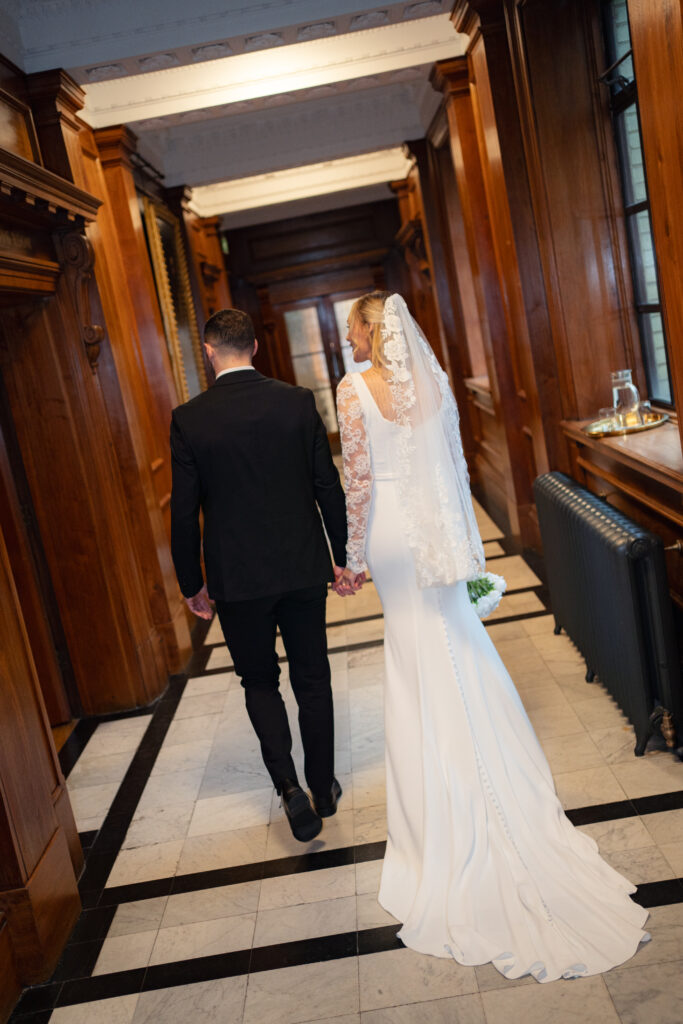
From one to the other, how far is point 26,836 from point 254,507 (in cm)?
121

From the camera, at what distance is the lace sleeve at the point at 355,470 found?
282 centimetres

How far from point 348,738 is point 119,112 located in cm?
391

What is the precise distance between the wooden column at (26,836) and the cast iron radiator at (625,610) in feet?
6.49

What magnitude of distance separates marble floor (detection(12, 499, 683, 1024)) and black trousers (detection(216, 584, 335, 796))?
0.31m

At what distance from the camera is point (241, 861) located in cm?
320

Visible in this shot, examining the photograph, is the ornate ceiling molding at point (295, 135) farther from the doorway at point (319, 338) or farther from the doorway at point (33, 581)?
the doorway at point (319, 338)

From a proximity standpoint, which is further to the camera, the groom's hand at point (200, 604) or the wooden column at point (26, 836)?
the groom's hand at point (200, 604)

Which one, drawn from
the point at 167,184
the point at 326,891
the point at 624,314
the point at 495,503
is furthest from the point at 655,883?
the point at 167,184

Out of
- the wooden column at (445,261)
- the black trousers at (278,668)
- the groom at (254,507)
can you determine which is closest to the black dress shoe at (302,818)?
the groom at (254,507)

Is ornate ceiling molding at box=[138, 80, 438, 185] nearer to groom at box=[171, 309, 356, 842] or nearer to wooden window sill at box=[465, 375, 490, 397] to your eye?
wooden window sill at box=[465, 375, 490, 397]

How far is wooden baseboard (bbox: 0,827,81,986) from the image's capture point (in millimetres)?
2732

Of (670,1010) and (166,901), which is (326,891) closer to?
(166,901)

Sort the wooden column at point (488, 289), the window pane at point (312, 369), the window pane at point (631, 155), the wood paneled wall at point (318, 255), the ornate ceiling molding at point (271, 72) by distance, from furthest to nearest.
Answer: the window pane at point (312, 369)
the wood paneled wall at point (318, 255)
the wooden column at point (488, 289)
the ornate ceiling molding at point (271, 72)
the window pane at point (631, 155)

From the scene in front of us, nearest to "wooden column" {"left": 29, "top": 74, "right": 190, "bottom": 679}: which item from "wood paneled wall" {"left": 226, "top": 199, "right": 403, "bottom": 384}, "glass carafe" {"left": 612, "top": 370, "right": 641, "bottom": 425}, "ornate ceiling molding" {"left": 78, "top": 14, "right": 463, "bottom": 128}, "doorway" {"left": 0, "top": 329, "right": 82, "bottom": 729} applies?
"ornate ceiling molding" {"left": 78, "top": 14, "right": 463, "bottom": 128}
